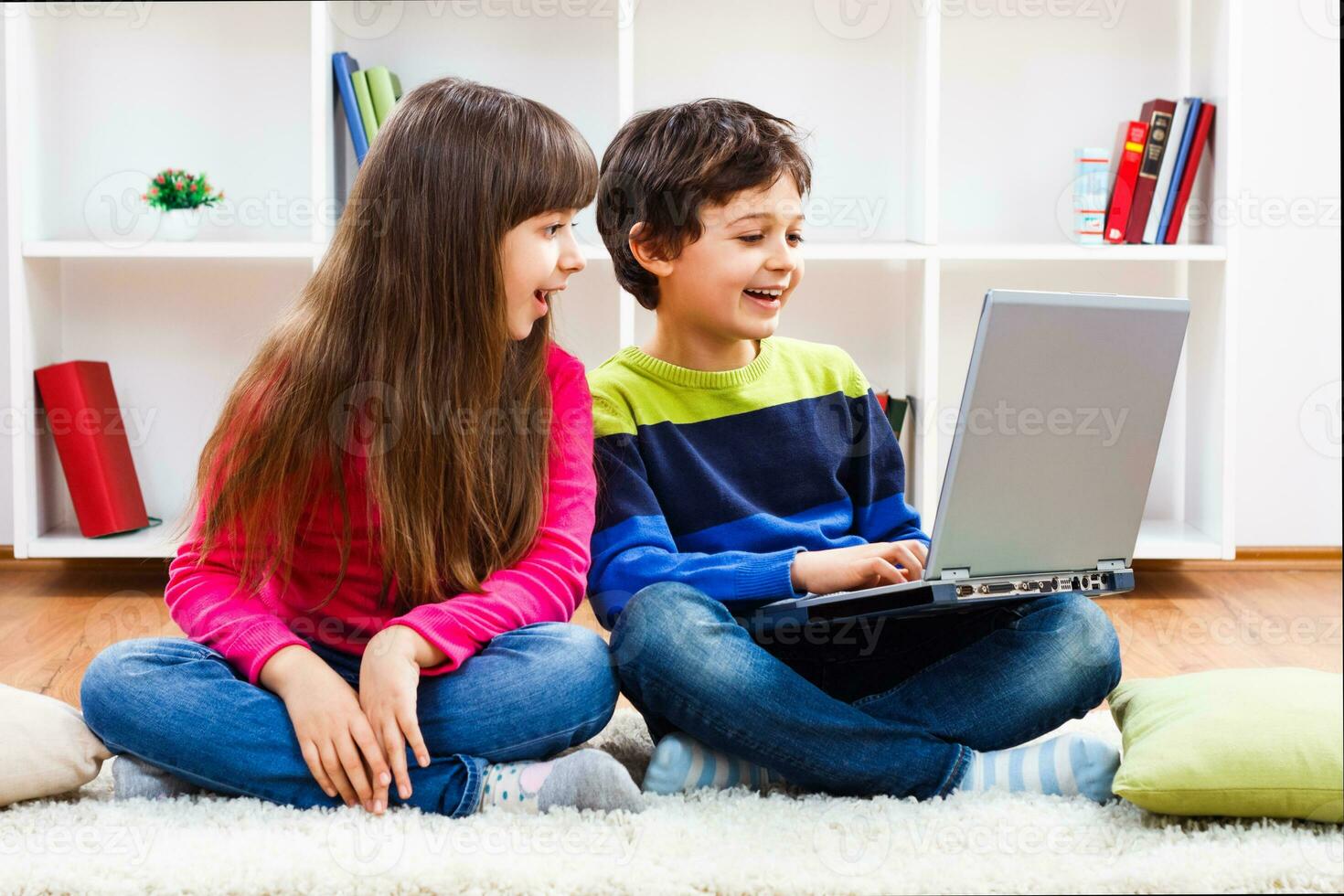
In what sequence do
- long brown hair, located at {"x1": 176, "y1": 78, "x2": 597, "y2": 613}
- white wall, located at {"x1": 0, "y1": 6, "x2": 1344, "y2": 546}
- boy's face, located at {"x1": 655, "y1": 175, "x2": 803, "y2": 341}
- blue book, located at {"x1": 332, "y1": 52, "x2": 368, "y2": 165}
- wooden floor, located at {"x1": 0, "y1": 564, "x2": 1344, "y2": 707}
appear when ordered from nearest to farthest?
long brown hair, located at {"x1": 176, "y1": 78, "x2": 597, "y2": 613}
boy's face, located at {"x1": 655, "y1": 175, "x2": 803, "y2": 341}
wooden floor, located at {"x1": 0, "y1": 564, "x2": 1344, "y2": 707}
blue book, located at {"x1": 332, "y1": 52, "x2": 368, "y2": 165}
white wall, located at {"x1": 0, "y1": 6, "x2": 1344, "y2": 546}

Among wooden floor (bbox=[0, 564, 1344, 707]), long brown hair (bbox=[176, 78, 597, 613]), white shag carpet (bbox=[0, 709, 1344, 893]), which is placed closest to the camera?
white shag carpet (bbox=[0, 709, 1344, 893])

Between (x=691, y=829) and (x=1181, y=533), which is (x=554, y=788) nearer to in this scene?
(x=691, y=829)

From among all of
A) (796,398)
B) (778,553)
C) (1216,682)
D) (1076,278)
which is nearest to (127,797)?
(778,553)

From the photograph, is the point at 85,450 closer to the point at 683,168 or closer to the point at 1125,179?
the point at 683,168

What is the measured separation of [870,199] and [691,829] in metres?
1.62

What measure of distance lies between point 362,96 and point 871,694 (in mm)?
1396

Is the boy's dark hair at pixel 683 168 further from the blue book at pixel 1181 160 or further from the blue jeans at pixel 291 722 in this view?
the blue book at pixel 1181 160

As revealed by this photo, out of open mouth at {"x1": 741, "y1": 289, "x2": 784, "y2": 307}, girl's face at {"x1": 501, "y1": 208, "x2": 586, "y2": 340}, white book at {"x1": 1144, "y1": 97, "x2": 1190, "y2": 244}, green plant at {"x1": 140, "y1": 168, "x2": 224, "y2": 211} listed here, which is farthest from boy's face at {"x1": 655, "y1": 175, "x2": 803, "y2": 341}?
green plant at {"x1": 140, "y1": 168, "x2": 224, "y2": 211}

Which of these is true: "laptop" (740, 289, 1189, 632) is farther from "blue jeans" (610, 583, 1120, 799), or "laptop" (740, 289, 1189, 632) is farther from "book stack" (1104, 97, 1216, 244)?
"book stack" (1104, 97, 1216, 244)

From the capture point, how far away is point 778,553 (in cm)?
119

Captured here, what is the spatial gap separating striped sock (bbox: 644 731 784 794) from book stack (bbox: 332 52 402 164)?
4.47ft

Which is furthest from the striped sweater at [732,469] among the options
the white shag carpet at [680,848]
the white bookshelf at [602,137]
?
the white bookshelf at [602,137]

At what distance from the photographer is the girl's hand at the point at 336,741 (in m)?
1.06

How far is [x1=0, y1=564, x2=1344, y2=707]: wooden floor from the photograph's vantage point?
5.69ft
